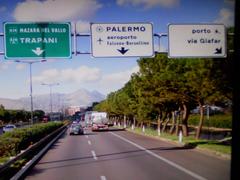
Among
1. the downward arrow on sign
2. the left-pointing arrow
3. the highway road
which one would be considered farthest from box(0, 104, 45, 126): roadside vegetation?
the downward arrow on sign

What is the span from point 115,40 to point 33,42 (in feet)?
11.6

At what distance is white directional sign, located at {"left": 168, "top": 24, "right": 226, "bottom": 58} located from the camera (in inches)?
784

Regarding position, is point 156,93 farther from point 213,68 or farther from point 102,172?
point 102,172

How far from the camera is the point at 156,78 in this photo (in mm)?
37906

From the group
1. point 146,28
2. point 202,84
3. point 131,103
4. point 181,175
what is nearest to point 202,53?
point 146,28

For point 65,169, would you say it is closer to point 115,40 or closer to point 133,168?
point 133,168

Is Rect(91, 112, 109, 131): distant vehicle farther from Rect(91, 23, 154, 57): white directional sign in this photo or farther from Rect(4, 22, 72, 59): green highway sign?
Rect(91, 23, 154, 57): white directional sign

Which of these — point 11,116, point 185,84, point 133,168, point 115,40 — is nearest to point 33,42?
point 115,40

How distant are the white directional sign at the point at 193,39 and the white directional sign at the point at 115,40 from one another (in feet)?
4.96

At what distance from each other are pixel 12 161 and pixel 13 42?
5.39 m

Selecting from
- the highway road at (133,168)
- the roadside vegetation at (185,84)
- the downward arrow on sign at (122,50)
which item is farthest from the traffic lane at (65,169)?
the roadside vegetation at (185,84)

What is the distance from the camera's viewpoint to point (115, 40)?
19453 mm

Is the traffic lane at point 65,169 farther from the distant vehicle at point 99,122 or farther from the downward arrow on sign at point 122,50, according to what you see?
the distant vehicle at point 99,122

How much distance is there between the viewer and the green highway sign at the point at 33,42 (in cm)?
1944
